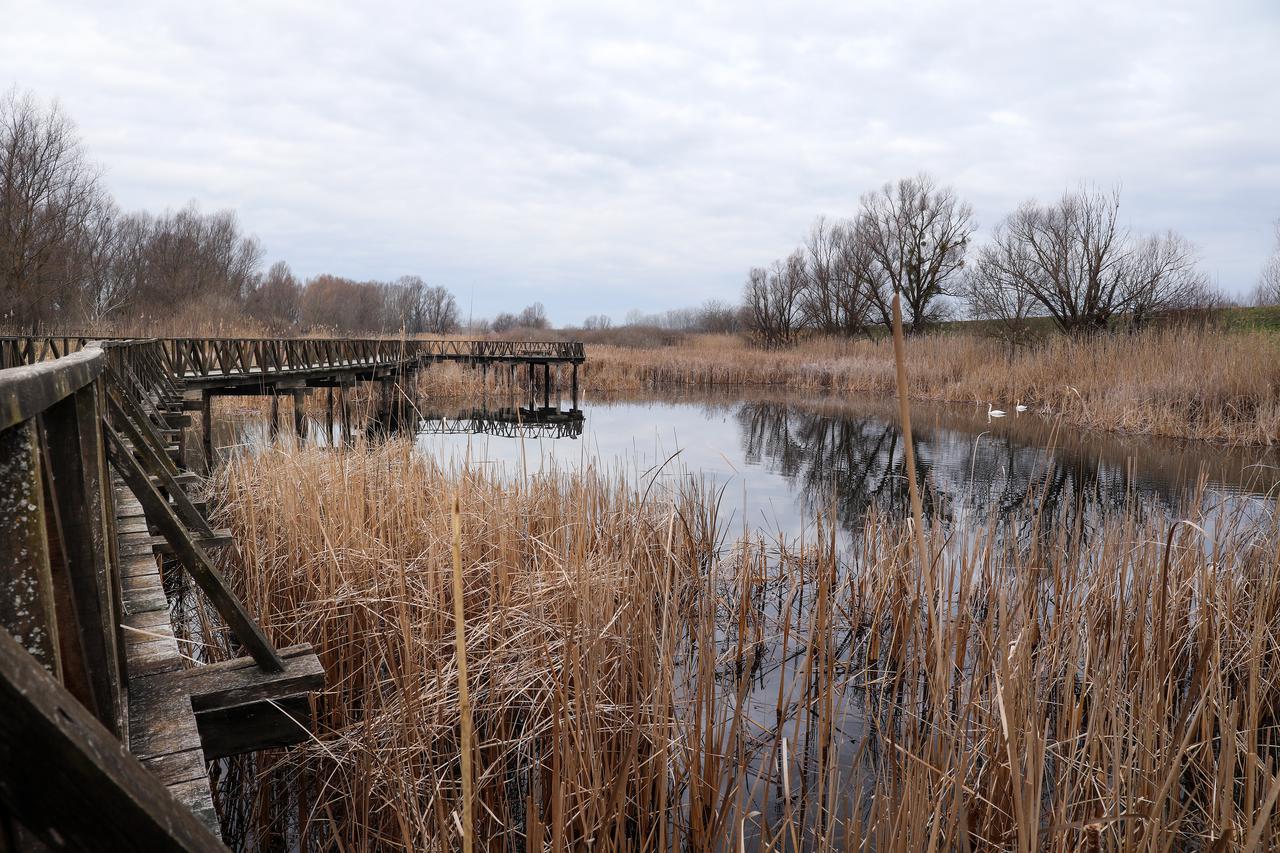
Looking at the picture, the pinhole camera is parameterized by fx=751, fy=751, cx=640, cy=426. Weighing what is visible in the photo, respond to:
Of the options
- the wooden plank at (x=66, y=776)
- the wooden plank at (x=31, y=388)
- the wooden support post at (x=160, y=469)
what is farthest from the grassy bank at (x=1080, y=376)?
the wooden plank at (x=66, y=776)

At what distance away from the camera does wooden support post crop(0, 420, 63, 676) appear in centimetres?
88

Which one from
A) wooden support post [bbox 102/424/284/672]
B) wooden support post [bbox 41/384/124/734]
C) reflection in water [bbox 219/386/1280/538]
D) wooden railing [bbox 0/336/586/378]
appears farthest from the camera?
wooden railing [bbox 0/336/586/378]

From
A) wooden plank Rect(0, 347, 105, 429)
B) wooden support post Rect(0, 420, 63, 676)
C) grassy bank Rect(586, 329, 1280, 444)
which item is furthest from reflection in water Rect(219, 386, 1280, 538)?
wooden support post Rect(0, 420, 63, 676)

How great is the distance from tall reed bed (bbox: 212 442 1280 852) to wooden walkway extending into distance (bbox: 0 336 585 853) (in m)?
0.46

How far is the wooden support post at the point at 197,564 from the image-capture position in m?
2.14

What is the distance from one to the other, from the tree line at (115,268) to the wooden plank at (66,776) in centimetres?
532

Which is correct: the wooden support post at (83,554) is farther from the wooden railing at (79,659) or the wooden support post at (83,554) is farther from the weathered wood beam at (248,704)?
the weathered wood beam at (248,704)

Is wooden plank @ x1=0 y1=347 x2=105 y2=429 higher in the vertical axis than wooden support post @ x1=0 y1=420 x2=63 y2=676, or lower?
higher

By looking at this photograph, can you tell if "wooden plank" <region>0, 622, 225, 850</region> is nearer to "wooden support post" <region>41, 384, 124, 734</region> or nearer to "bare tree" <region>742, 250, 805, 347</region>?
"wooden support post" <region>41, 384, 124, 734</region>

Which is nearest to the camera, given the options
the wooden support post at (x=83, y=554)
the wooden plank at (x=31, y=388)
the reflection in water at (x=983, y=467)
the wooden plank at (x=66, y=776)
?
the wooden plank at (x=66, y=776)

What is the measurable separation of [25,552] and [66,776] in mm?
505

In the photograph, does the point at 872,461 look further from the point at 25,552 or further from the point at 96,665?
the point at 25,552

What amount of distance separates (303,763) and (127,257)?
137 ft

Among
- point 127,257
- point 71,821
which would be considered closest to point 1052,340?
point 71,821
